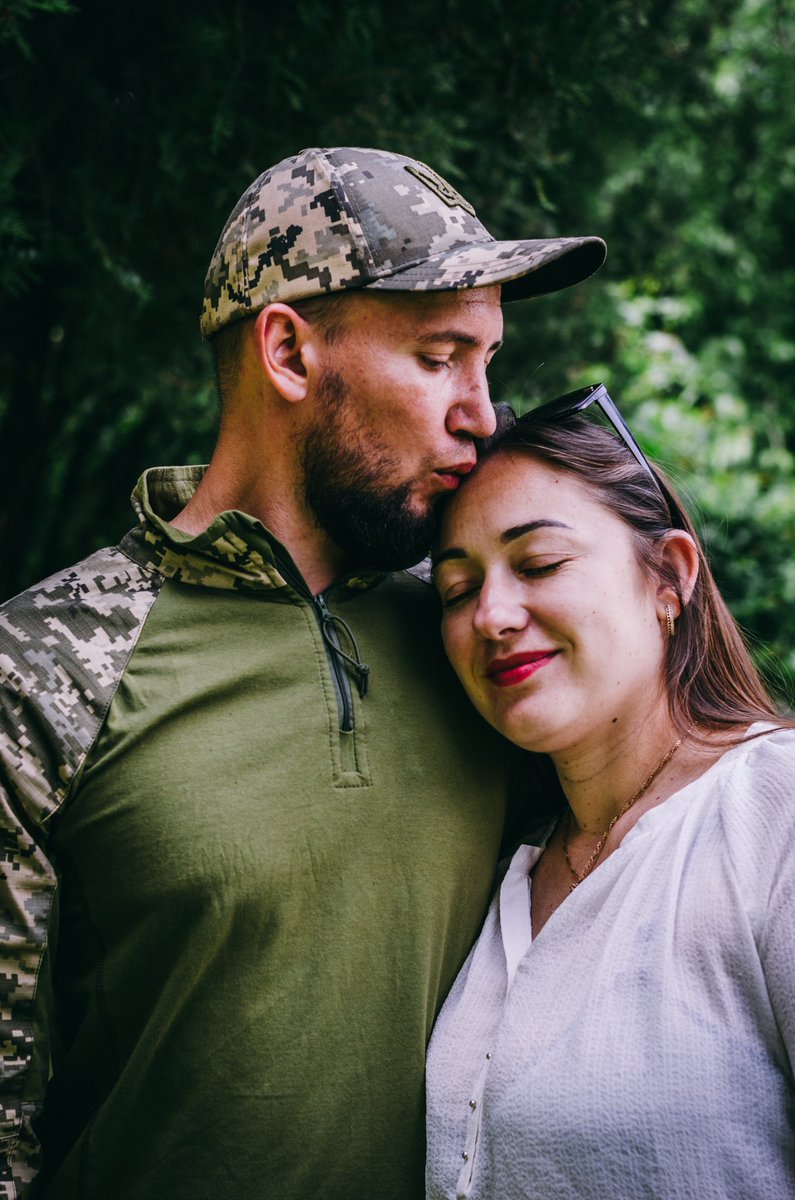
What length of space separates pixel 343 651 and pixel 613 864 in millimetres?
638

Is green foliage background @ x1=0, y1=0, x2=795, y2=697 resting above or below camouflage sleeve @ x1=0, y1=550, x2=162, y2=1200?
above

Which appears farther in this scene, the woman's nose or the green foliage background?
the green foliage background

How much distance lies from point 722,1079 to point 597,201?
14.0ft

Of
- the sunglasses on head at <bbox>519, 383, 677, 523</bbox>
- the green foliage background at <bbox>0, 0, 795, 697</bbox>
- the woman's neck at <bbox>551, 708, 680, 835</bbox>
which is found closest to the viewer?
the woman's neck at <bbox>551, 708, 680, 835</bbox>

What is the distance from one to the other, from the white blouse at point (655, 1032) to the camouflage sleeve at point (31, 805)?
27.9 inches

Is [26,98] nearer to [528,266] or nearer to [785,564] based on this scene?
[528,266]

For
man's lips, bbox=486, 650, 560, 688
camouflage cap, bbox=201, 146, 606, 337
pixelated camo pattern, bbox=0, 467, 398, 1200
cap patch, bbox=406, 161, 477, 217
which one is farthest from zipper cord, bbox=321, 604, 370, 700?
cap patch, bbox=406, 161, 477, 217

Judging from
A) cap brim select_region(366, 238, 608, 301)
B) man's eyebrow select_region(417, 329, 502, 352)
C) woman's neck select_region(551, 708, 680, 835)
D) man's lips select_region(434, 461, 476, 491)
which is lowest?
woman's neck select_region(551, 708, 680, 835)

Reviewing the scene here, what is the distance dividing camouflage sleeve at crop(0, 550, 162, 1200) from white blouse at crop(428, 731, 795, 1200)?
708 millimetres

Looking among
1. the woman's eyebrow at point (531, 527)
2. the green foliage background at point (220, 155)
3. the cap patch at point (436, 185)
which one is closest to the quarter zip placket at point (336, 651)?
the woman's eyebrow at point (531, 527)

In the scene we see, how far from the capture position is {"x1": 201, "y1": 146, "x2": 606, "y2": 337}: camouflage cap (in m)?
2.11

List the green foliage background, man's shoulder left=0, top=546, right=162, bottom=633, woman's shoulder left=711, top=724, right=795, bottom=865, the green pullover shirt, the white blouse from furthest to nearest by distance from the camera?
the green foliage background → man's shoulder left=0, top=546, right=162, bottom=633 → the green pullover shirt → woman's shoulder left=711, top=724, right=795, bottom=865 → the white blouse

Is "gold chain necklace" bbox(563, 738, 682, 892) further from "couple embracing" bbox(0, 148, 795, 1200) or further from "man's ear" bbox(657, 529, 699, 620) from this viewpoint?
"man's ear" bbox(657, 529, 699, 620)

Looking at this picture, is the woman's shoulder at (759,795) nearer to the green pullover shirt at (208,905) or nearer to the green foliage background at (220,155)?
the green pullover shirt at (208,905)
